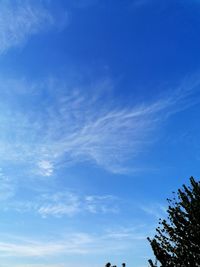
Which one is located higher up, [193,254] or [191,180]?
[191,180]

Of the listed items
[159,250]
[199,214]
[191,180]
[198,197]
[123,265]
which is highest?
[191,180]

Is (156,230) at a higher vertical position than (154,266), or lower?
higher

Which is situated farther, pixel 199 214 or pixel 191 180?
pixel 191 180

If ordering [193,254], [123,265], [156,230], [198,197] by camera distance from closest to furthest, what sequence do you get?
[123,265], [193,254], [198,197], [156,230]

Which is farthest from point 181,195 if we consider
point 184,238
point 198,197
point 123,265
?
point 123,265

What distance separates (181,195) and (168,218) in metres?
1.69

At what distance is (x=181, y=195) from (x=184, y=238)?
Answer: 2.58 metres

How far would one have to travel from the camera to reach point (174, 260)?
1706 cm

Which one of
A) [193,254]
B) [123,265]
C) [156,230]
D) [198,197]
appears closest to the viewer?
[123,265]

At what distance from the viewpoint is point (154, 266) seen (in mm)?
17375

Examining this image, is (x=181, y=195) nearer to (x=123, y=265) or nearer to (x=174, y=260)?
(x=174, y=260)

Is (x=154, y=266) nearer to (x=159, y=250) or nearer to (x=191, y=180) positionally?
(x=159, y=250)

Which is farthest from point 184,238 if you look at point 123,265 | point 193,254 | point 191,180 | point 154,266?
point 123,265

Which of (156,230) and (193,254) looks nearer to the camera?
(193,254)
